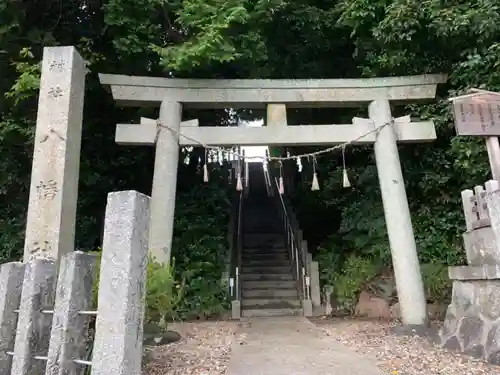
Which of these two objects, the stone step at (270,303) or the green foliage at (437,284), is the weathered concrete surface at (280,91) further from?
the stone step at (270,303)

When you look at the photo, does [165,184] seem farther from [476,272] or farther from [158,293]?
[476,272]

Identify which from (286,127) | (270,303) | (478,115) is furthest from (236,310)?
(478,115)

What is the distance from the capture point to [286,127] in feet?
25.3

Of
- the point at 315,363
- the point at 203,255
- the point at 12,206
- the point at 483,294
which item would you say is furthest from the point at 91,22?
the point at 483,294

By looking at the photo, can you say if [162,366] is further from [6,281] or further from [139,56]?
[139,56]

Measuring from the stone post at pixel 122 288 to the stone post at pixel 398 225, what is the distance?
510cm

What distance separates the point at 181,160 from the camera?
12227 mm

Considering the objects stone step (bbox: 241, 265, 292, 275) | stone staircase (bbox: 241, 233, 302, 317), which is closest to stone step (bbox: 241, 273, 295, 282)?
stone staircase (bbox: 241, 233, 302, 317)

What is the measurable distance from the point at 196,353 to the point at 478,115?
5.48 m

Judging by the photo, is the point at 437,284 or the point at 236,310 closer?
the point at 437,284

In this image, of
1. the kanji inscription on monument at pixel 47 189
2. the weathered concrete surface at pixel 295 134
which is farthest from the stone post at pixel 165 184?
the kanji inscription on monument at pixel 47 189

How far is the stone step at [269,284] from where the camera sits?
10.3 metres

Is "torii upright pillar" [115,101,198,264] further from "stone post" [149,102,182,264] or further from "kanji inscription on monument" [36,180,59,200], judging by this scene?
"kanji inscription on monument" [36,180,59,200]

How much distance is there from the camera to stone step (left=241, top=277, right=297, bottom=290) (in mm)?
10344
